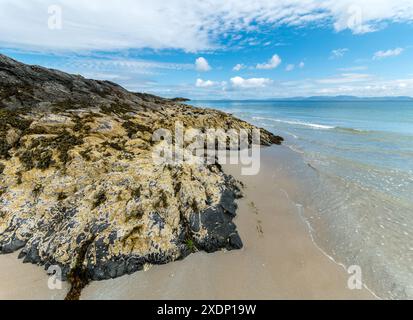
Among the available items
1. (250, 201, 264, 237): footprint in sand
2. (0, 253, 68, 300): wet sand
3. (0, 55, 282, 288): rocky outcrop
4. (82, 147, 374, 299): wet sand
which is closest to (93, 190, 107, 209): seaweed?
(0, 55, 282, 288): rocky outcrop

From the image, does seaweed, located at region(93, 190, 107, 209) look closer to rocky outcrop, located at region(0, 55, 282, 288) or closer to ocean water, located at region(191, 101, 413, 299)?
rocky outcrop, located at region(0, 55, 282, 288)

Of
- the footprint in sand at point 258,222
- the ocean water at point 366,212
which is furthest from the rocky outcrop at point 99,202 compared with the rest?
the ocean water at point 366,212

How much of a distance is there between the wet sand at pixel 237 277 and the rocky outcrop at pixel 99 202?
0.48 m

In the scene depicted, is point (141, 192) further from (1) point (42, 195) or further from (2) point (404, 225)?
(2) point (404, 225)

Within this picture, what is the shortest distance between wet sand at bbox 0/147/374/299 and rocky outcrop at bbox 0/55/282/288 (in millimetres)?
479

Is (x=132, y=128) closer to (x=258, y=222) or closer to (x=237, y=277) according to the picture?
(x=258, y=222)

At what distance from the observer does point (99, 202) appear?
10680 mm

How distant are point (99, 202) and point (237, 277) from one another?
7.23 meters

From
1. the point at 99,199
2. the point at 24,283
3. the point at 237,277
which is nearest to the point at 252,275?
the point at 237,277

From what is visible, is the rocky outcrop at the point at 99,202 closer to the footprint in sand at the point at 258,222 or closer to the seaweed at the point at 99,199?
the seaweed at the point at 99,199

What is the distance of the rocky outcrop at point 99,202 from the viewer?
9.39 metres

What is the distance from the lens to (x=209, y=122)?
35344mm

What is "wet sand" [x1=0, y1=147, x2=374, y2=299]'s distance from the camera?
336 inches

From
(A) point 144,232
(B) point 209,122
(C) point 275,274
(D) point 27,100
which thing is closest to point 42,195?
(A) point 144,232
